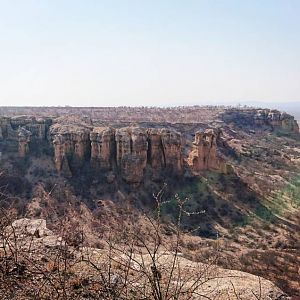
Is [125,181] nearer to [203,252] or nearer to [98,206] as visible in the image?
[98,206]

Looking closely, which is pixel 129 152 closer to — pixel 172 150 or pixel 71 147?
pixel 172 150

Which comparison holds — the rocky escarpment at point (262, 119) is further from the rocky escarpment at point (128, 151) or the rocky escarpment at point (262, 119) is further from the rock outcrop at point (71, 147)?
the rock outcrop at point (71, 147)

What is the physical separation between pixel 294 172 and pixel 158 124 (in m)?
20.9

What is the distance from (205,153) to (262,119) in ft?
153

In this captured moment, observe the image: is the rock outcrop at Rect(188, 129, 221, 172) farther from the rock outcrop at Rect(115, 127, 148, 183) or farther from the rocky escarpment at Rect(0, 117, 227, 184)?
the rock outcrop at Rect(115, 127, 148, 183)

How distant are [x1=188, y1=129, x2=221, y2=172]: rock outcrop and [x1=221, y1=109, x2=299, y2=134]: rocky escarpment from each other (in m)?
43.5

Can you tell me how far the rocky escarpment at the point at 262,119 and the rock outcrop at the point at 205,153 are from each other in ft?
143

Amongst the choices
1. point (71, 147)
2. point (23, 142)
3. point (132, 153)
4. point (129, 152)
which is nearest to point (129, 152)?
point (129, 152)

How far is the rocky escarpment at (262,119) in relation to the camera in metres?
74.5

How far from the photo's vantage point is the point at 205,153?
34844 mm

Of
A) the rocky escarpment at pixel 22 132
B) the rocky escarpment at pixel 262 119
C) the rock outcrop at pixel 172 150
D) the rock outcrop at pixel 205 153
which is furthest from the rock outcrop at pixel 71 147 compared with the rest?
the rocky escarpment at pixel 262 119

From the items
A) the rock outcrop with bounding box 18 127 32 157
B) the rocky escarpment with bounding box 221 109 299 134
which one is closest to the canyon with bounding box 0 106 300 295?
the rock outcrop with bounding box 18 127 32 157

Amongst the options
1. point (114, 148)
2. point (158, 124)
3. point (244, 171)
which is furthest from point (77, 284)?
point (158, 124)

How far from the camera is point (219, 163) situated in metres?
34.9
